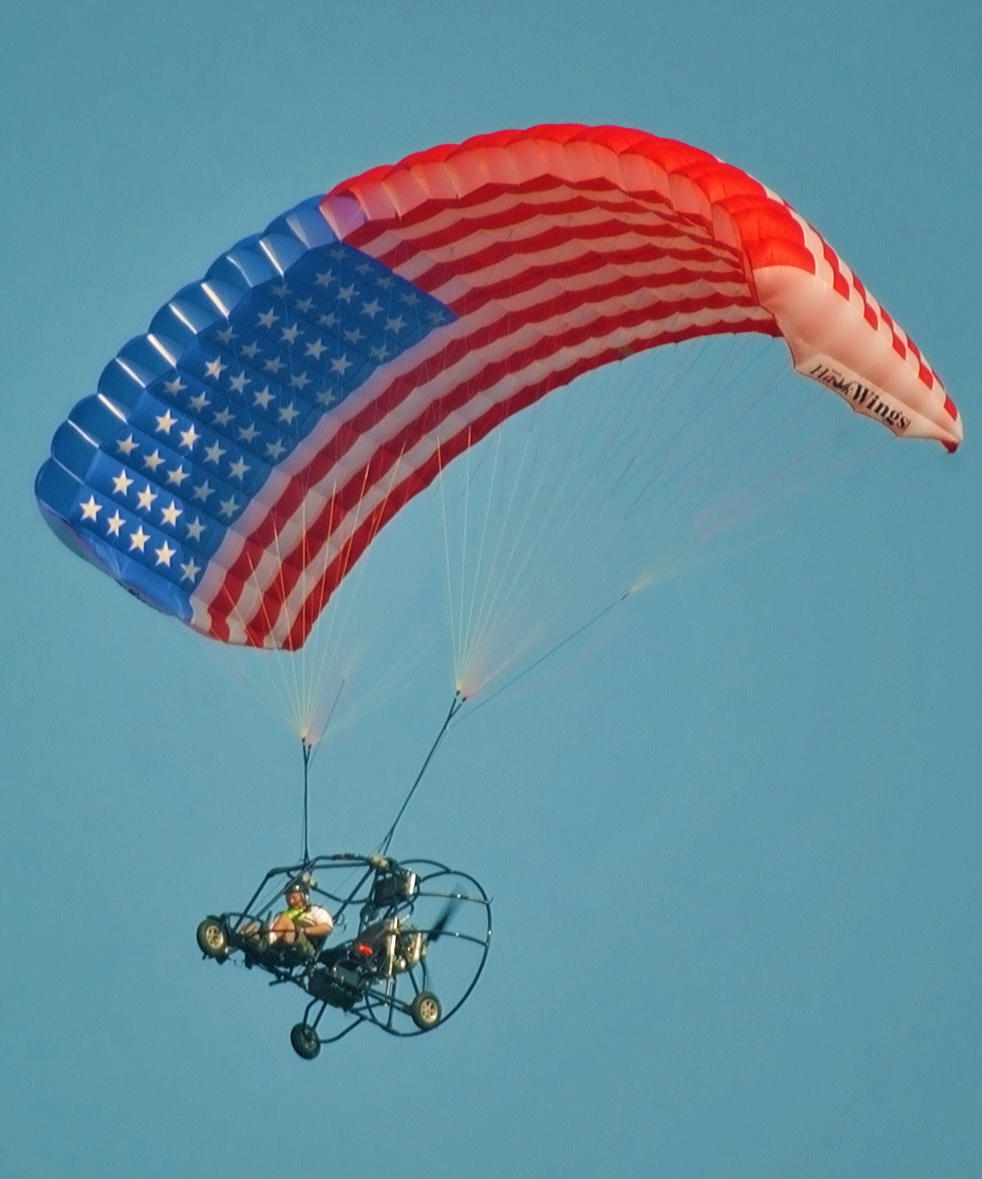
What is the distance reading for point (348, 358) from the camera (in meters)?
22.5

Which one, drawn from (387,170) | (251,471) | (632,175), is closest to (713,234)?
(632,175)

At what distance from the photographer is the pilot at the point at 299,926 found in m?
20.5

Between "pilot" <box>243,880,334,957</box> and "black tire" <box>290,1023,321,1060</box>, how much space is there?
0.71 metres

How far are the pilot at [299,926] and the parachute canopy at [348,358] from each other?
9.20ft

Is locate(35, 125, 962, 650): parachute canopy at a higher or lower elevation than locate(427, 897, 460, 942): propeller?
higher

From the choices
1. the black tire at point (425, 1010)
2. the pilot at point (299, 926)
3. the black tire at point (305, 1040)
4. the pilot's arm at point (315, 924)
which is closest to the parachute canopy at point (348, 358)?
the pilot at point (299, 926)

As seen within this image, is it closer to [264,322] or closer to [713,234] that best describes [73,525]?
[264,322]

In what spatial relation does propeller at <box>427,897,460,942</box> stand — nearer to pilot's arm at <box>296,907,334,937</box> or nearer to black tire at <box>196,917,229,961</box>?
pilot's arm at <box>296,907,334,937</box>

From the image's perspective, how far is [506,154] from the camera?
20.4 metres

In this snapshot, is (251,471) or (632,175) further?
(251,471)

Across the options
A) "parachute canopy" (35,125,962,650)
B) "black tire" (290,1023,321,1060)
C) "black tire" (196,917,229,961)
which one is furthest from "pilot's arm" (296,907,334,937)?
"parachute canopy" (35,125,962,650)

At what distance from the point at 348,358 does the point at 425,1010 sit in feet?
15.8

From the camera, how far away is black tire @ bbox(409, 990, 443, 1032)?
68.5ft

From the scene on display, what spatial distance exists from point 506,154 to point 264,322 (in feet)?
8.52
